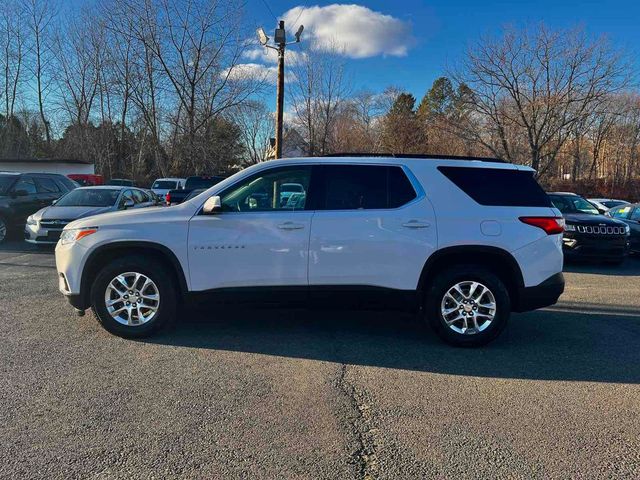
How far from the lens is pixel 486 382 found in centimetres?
405

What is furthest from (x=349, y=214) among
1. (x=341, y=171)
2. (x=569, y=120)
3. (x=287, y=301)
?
(x=569, y=120)

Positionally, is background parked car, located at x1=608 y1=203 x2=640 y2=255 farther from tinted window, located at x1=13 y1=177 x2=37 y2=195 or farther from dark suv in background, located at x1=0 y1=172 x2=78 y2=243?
tinted window, located at x1=13 y1=177 x2=37 y2=195

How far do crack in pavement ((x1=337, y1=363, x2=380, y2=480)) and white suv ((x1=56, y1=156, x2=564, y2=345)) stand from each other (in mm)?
1212

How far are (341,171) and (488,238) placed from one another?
5.38 feet

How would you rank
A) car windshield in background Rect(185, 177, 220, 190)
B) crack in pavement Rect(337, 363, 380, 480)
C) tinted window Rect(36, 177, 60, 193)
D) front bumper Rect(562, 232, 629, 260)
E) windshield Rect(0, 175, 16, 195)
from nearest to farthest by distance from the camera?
crack in pavement Rect(337, 363, 380, 480)
front bumper Rect(562, 232, 629, 260)
windshield Rect(0, 175, 16, 195)
tinted window Rect(36, 177, 60, 193)
car windshield in background Rect(185, 177, 220, 190)

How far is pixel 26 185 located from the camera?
1306 centimetres

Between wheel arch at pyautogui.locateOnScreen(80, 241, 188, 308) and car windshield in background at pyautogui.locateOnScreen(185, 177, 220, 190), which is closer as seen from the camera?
wheel arch at pyautogui.locateOnScreen(80, 241, 188, 308)

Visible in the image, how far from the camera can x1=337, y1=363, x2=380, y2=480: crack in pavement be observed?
2.80 meters

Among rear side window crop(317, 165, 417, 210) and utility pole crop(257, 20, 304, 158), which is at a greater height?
utility pole crop(257, 20, 304, 158)

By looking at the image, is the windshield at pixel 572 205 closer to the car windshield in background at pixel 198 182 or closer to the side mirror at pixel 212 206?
the side mirror at pixel 212 206

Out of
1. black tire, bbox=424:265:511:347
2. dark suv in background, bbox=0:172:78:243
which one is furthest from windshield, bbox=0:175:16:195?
black tire, bbox=424:265:511:347

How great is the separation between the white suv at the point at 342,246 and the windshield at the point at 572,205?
7491mm

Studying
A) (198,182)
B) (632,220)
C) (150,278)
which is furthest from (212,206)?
(198,182)

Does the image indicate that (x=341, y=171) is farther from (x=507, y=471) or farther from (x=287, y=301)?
(x=507, y=471)
